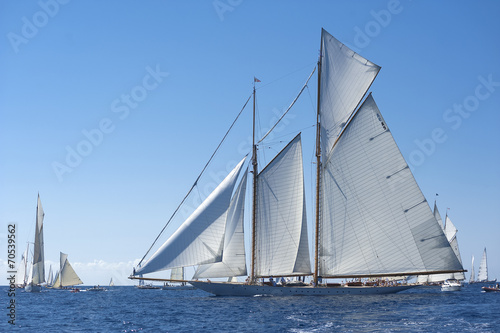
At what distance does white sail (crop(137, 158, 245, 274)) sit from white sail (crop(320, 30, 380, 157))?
49.0 ft

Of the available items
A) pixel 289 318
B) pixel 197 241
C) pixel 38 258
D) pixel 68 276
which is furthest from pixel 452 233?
pixel 68 276

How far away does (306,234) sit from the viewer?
64.1 m

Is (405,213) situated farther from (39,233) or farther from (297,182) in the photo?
(39,233)

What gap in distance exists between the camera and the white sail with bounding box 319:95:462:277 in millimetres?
59594

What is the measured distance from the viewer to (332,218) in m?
63.5

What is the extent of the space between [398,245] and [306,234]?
10.3 m

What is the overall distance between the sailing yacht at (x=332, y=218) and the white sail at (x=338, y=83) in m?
0.11

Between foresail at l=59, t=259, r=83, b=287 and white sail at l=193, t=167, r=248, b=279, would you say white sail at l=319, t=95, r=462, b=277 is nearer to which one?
white sail at l=193, t=167, r=248, b=279

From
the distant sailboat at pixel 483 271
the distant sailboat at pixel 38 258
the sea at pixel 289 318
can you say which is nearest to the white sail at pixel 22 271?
the distant sailboat at pixel 38 258

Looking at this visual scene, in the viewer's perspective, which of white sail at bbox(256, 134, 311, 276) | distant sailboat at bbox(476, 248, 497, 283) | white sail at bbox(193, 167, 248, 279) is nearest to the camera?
white sail at bbox(193, 167, 248, 279)

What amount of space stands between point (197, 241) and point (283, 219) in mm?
10602

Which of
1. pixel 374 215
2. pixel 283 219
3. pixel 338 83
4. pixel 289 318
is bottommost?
pixel 289 318

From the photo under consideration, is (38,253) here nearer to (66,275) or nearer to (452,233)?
(66,275)

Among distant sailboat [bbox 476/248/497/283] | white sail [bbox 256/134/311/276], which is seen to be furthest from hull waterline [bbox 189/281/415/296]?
distant sailboat [bbox 476/248/497/283]
